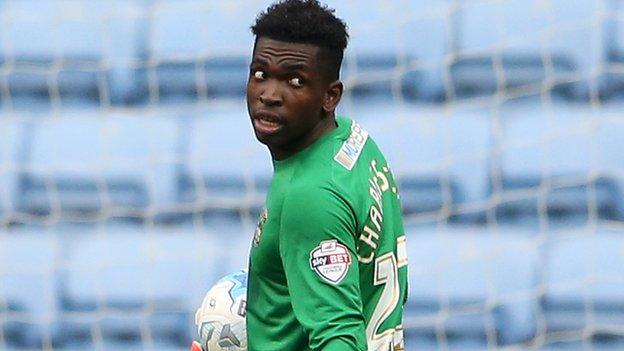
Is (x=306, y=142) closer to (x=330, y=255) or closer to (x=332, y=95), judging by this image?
(x=332, y=95)

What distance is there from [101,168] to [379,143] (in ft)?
2.68

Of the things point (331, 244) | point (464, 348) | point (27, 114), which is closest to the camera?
point (331, 244)

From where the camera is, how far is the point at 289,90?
2201 mm

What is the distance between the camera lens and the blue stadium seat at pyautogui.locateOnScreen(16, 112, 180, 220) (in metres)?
4.29

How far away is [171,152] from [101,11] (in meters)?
0.52

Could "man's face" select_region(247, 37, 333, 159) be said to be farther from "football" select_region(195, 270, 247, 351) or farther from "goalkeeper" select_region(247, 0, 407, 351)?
"football" select_region(195, 270, 247, 351)

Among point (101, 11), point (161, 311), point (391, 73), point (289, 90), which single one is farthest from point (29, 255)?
point (289, 90)

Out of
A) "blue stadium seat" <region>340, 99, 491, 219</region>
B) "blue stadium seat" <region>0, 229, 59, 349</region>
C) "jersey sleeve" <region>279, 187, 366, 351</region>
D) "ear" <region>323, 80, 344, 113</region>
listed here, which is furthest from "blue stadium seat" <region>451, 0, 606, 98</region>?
"jersey sleeve" <region>279, 187, 366, 351</region>

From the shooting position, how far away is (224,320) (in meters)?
2.54

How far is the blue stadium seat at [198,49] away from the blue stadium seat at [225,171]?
0.49 ft

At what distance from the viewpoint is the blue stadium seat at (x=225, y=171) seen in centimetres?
425

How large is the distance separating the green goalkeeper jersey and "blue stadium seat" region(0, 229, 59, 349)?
198 cm

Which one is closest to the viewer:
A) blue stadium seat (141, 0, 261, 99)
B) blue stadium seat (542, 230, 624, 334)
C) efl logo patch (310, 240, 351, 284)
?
efl logo patch (310, 240, 351, 284)

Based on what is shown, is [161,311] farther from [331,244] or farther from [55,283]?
[331,244]
